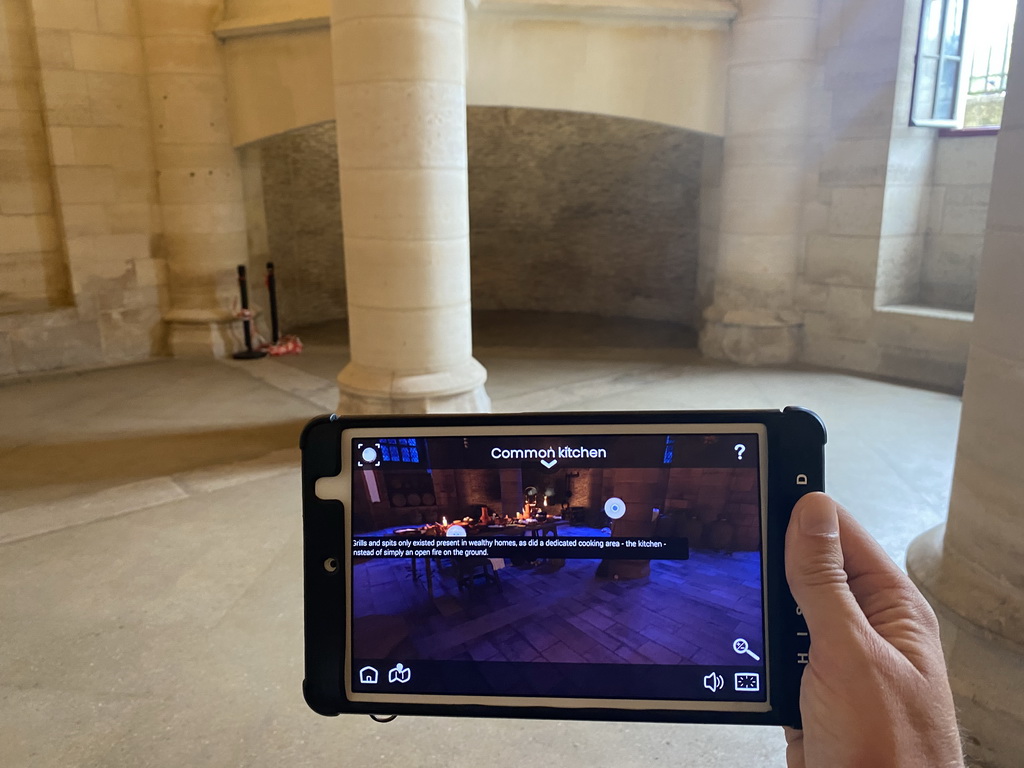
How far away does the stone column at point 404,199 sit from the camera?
4.22m

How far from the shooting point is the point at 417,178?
172 inches

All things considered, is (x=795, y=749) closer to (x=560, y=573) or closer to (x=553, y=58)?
(x=560, y=573)

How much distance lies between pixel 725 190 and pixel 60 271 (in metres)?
5.86

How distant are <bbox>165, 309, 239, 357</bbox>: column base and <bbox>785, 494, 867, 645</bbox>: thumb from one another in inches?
277

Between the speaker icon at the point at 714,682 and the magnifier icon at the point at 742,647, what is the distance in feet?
0.15

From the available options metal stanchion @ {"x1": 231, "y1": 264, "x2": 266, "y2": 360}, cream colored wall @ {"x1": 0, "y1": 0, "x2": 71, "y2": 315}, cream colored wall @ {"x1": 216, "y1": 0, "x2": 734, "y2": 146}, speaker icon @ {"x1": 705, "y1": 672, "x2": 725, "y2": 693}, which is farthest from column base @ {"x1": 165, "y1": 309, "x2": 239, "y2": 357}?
speaker icon @ {"x1": 705, "y1": 672, "x2": 725, "y2": 693}

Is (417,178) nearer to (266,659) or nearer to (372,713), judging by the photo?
(266,659)

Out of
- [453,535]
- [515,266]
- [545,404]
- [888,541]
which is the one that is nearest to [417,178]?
[545,404]

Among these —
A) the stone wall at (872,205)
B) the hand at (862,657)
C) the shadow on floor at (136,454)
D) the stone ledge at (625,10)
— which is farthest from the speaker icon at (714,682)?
the stone wall at (872,205)

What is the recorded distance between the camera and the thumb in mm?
958

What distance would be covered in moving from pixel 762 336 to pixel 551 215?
3659 millimetres

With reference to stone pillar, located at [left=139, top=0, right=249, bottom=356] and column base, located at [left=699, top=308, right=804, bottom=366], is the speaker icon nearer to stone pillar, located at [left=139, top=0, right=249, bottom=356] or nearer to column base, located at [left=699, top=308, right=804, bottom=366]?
column base, located at [left=699, top=308, right=804, bottom=366]

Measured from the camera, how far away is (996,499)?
7.04 ft

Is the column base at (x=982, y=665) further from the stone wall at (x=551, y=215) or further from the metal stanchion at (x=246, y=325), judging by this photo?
the stone wall at (x=551, y=215)
